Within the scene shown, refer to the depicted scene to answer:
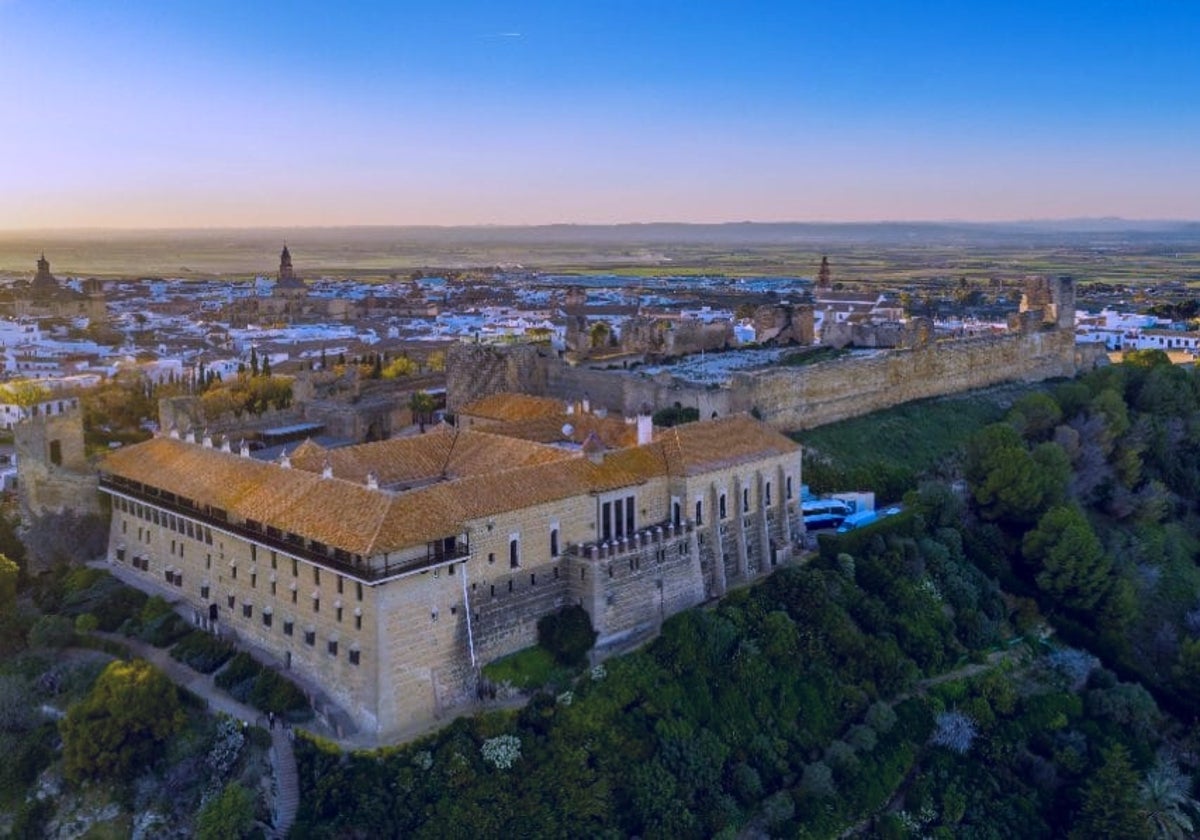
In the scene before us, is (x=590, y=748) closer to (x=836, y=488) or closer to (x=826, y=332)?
(x=836, y=488)

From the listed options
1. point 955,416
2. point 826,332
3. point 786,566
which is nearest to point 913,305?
point 826,332

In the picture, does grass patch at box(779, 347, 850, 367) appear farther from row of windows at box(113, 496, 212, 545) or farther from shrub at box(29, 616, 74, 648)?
shrub at box(29, 616, 74, 648)

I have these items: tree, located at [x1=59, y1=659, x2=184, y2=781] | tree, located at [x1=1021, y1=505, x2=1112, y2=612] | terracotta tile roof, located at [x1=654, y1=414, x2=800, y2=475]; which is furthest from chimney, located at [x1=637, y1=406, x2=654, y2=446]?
tree, located at [x1=1021, y1=505, x2=1112, y2=612]

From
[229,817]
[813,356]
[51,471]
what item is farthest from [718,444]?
[813,356]

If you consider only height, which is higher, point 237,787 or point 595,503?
point 595,503

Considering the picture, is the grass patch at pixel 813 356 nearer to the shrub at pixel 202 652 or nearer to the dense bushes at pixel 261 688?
the shrub at pixel 202 652

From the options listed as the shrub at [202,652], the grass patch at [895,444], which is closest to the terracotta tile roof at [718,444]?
the grass patch at [895,444]

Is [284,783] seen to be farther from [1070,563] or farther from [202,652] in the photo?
[1070,563]
